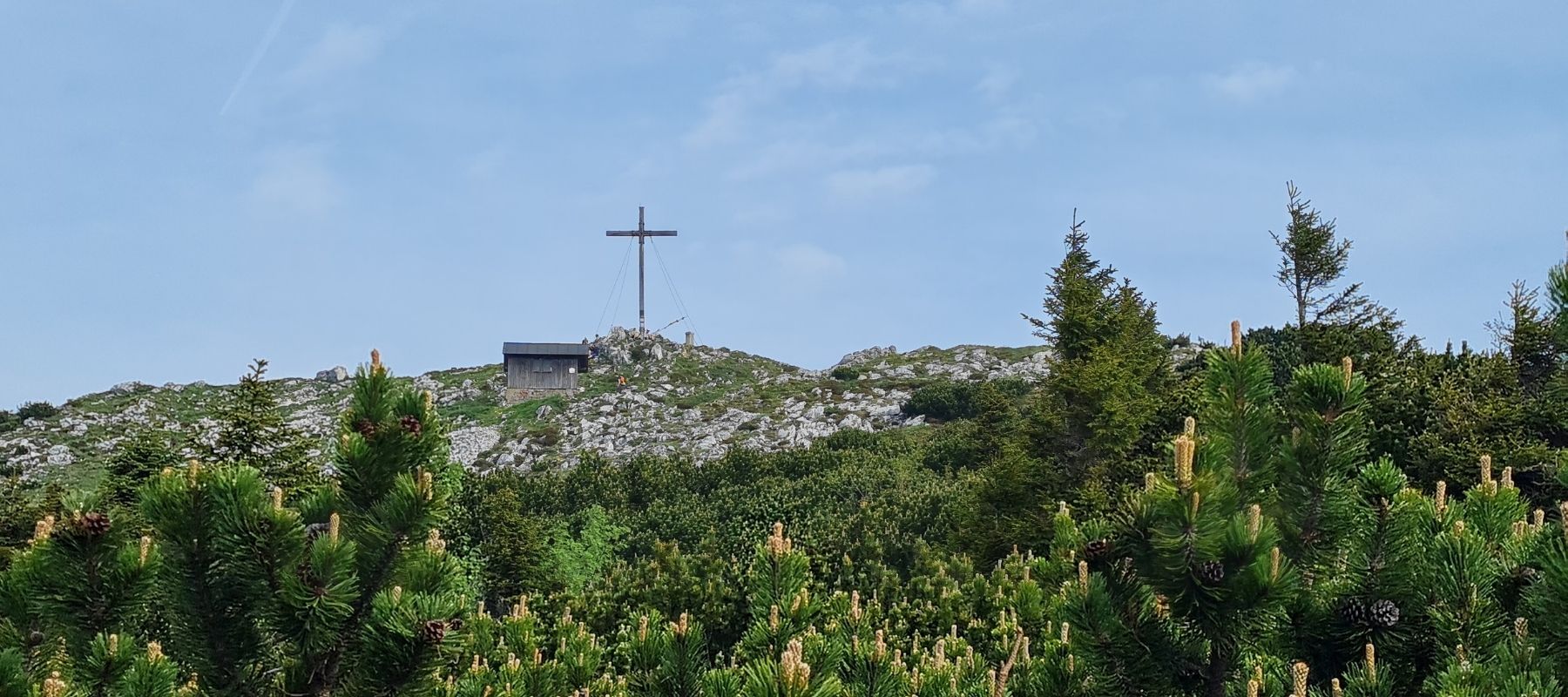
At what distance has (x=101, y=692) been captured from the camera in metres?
5.19

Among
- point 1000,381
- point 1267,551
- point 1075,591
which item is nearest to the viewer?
point 1267,551

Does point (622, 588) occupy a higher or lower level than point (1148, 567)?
lower

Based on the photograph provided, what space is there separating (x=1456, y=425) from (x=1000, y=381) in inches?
1774

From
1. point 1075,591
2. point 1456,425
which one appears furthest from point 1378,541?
point 1456,425

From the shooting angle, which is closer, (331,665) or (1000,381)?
(331,665)

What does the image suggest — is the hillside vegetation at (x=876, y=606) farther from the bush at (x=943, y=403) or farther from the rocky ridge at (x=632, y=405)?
the bush at (x=943, y=403)

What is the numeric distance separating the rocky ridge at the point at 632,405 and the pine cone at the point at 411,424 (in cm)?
5157

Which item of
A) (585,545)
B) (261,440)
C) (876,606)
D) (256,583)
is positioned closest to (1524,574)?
(876,606)

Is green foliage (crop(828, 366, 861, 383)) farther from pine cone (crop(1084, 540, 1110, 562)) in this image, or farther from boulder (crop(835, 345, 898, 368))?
pine cone (crop(1084, 540, 1110, 562))

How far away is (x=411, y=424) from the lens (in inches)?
221

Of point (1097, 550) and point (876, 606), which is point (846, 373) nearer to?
point (876, 606)

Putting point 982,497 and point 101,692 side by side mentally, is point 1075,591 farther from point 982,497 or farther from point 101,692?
point 982,497

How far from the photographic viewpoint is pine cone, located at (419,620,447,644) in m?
5.27

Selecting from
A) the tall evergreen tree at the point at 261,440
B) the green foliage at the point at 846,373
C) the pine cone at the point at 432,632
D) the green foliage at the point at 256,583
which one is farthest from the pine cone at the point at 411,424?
the green foliage at the point at 846,373
